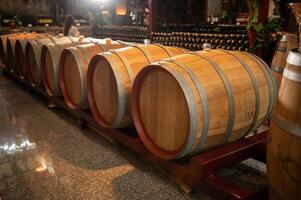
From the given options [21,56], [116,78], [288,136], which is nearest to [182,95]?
[116,78]

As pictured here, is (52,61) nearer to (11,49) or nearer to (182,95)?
(182,95)

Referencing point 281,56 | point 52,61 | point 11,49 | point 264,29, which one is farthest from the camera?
point 11,49

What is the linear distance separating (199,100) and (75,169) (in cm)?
142

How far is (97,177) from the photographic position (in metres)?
2.50

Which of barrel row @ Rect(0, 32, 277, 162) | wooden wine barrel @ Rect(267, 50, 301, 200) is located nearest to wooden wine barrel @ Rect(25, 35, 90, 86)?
barrel row @ Rect(0, 32, 277, 162)

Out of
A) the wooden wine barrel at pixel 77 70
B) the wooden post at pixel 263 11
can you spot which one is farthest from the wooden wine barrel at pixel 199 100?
the wooden post at pixel 263 11

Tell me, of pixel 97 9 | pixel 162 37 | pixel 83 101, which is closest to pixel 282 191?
pixel 83 101

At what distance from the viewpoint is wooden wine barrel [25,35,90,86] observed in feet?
14.1

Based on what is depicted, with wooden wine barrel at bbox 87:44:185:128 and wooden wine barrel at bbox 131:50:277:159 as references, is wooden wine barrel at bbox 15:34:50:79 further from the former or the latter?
wooden wine barrel at bbox 131:50:277:159

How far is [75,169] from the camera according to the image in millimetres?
2637

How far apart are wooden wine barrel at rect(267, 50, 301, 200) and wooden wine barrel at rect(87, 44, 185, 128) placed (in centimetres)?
146

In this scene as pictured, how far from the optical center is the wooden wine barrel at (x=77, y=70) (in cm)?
325

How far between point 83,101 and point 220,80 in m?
1.82

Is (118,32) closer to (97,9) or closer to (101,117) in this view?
(101,117)
